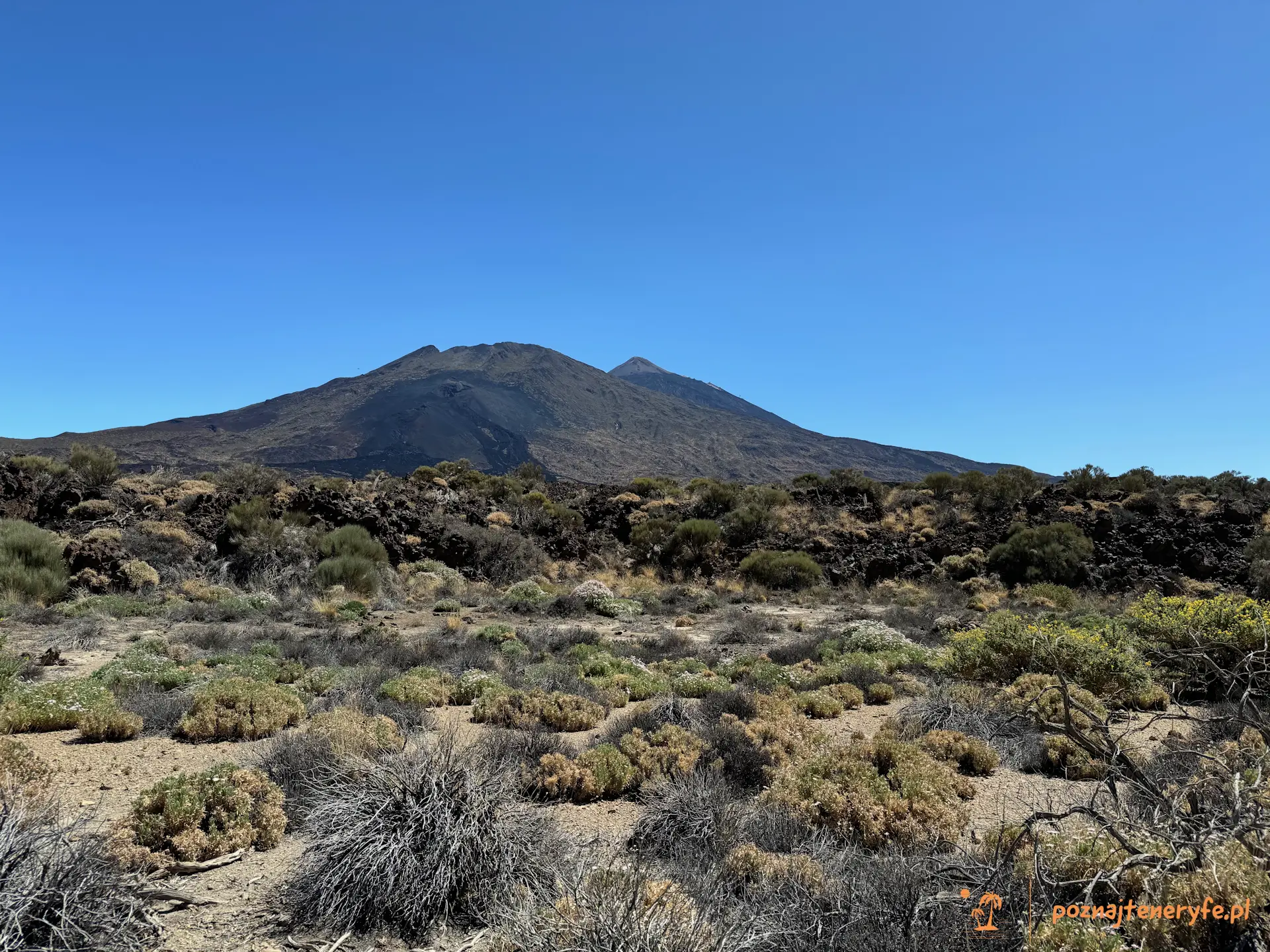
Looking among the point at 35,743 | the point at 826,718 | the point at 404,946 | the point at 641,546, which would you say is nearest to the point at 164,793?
the point at 404,946

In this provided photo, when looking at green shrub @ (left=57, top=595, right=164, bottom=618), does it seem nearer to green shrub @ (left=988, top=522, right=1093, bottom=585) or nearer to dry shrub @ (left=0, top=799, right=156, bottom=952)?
dry shrub @ (left=0, top=799, right=156, bottom=952)

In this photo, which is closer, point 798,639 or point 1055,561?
point 798,639

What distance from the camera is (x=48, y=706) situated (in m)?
6.57

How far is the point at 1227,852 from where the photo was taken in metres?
2.73

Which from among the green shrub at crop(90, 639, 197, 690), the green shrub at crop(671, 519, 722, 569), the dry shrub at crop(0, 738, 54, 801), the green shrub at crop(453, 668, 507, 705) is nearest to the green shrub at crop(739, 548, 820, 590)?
the green shrub at crop(671, 519, 722, 569)

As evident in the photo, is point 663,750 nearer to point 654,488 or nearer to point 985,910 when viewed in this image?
point 985,910

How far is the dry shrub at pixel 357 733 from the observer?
5.49 m

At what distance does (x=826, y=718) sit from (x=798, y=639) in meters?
5.58

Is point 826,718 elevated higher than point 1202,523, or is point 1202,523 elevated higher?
point 1202,523

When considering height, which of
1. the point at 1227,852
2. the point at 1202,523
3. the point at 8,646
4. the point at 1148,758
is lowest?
the point at 8,646

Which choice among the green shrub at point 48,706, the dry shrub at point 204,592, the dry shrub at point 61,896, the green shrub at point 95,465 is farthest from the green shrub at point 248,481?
the dry shrub at point 61,896

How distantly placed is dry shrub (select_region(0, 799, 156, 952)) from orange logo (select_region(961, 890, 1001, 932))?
3419 mm

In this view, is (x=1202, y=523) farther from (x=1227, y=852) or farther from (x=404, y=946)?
(x=404, y=946)

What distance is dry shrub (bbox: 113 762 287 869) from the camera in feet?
13.2
